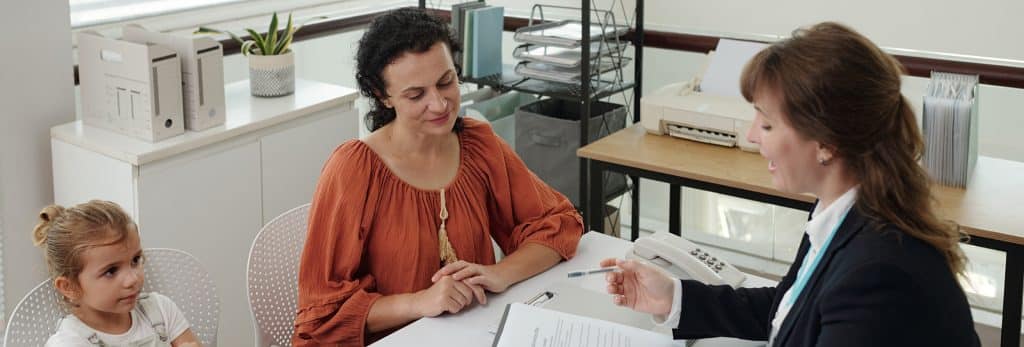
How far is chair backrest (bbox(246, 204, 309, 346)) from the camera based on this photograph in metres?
2.12

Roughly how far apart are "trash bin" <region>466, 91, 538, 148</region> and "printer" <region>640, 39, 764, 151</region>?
81 centimetres

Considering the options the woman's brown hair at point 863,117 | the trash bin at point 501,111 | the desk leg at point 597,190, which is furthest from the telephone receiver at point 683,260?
the trash bin at point 501,111

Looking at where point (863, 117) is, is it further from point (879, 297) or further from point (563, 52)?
point (563, 52)

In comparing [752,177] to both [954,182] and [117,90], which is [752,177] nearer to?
[954,182]

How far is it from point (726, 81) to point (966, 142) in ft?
2.26

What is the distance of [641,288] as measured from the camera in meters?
1.82

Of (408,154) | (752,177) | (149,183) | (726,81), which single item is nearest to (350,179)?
(408,154)

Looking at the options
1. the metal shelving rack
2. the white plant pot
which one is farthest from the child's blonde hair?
the metal shelving rack

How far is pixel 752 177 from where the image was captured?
9.02 ft

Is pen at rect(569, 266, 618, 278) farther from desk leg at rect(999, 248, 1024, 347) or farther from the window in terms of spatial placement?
the window

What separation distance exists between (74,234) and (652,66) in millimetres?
2327

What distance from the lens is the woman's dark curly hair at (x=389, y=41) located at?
2055 millimetres

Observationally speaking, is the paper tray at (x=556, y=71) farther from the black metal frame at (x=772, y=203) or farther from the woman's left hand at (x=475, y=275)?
the woman's left hand at (x=475, y=275)

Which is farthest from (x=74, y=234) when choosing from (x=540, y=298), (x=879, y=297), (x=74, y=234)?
(x=879, y=297)
